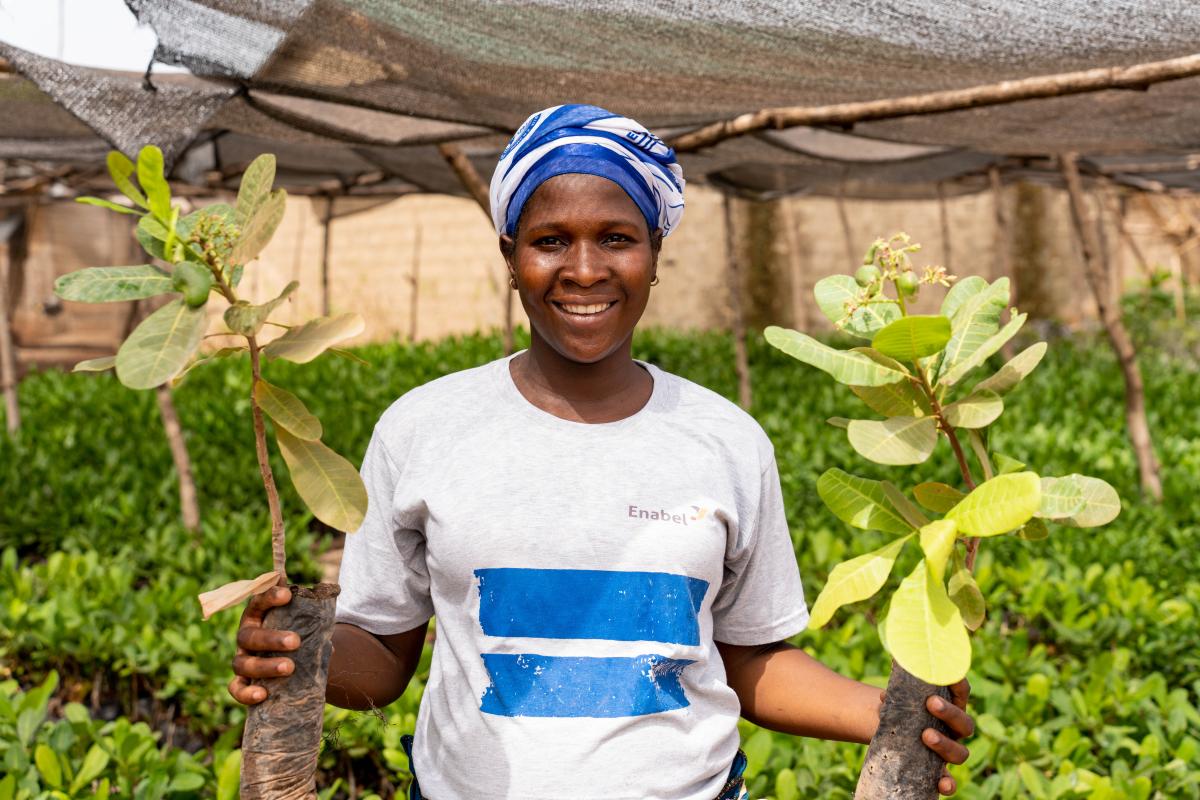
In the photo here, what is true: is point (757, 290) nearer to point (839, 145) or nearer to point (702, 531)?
point (839, 145)

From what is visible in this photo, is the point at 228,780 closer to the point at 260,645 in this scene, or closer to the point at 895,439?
the point at 260,645

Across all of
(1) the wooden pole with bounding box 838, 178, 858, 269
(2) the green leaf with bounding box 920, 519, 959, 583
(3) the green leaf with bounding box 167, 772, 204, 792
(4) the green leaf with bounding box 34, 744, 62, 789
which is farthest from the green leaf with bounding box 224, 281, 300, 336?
(1) the wooden pole with bounding box 838, 178, 858, 269

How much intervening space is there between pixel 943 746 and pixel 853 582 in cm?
26

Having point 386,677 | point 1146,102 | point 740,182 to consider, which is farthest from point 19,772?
point 740,182

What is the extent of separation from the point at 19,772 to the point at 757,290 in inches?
427

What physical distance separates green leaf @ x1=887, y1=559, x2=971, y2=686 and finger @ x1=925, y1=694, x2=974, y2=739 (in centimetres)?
20

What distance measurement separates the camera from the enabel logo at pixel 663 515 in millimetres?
1313

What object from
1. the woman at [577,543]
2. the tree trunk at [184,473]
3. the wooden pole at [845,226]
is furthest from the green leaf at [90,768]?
the wooden pole at [845,226]

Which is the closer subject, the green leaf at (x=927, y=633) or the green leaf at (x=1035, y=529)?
the green leaf at (x=927, y=633)

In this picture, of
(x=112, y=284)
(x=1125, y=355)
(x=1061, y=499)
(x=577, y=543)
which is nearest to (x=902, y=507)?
(x=1061, y=499)

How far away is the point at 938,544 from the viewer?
0.89m

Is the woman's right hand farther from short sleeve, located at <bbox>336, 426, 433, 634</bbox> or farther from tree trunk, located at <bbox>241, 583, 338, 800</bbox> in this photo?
short sleeve, located at <bbox>336, 426, 433, 634</bbox>

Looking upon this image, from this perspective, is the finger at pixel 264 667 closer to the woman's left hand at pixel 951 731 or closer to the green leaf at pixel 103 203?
the green leaf at pixel 103 203

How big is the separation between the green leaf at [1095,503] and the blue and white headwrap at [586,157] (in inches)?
25.8
